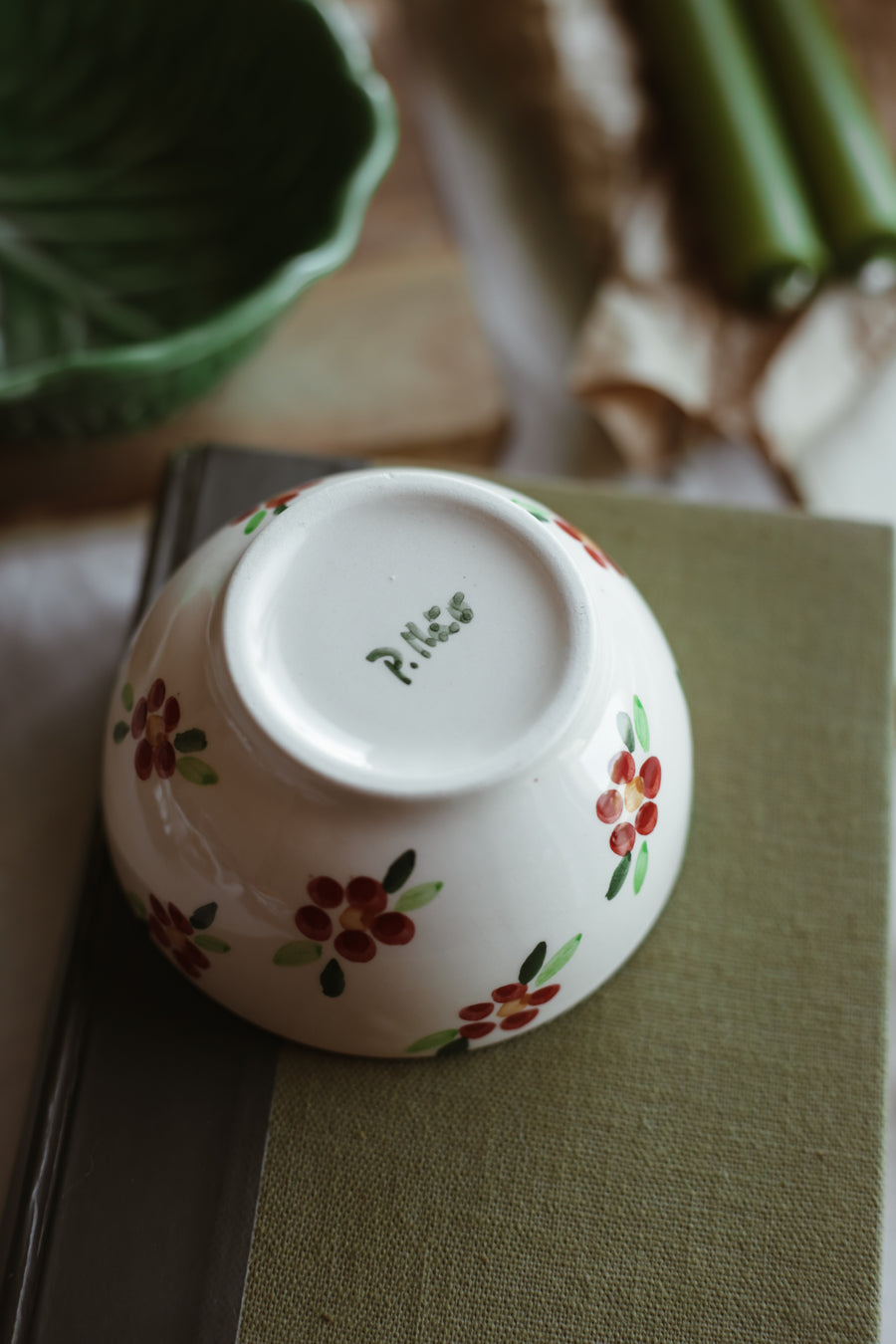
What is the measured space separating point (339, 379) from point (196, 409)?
88 mm

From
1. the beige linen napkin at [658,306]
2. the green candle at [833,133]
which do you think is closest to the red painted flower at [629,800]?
the beige linen napkin at [658,306]

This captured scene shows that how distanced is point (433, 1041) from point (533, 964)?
5cm

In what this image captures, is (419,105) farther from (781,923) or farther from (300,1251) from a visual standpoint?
(300,1251)

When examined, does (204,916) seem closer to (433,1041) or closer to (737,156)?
(433,1041)

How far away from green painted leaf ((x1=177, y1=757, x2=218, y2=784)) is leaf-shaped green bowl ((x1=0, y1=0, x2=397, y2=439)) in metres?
0.37

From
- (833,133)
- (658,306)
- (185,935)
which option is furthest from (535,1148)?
(833,133)

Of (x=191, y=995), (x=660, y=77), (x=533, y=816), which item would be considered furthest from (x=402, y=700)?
(x=660, y=77)

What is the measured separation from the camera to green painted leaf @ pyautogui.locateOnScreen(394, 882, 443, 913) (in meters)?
0.33

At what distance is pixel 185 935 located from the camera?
0.38m

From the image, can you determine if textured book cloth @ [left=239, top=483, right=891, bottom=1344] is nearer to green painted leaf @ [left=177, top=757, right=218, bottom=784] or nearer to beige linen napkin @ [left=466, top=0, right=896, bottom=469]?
green painted leaf @ [left=177, top=757, right=218, bottom=784]

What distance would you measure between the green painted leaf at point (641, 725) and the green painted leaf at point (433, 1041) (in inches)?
4.6

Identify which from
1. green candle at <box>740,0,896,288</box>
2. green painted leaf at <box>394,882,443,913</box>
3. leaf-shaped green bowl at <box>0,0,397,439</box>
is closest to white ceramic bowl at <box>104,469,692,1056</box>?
green painted leaf at <box>394,882,443,913</box>

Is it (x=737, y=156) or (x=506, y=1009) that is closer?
(x=506, y=1009)

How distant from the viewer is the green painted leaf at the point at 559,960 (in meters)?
0.37
